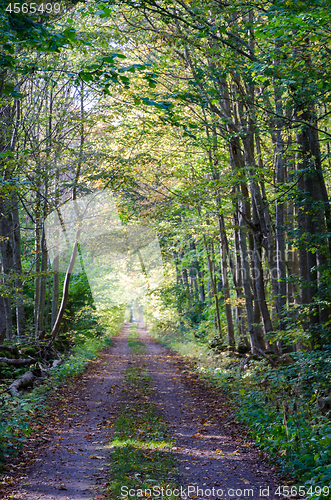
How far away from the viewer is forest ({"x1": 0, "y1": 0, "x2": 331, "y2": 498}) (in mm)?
5543

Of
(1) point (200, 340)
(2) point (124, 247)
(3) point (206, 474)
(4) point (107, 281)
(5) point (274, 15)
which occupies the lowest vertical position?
(1) point (200, 340)

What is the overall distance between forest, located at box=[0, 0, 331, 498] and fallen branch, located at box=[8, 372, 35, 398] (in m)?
0.08

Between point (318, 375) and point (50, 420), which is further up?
point (318, 375)

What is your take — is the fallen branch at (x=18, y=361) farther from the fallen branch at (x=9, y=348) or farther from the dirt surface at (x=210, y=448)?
the dirt surface at (x=210, y=448)

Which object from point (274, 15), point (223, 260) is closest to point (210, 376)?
point (223, 260)

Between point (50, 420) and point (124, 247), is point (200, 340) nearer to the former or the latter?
point (124, 247)

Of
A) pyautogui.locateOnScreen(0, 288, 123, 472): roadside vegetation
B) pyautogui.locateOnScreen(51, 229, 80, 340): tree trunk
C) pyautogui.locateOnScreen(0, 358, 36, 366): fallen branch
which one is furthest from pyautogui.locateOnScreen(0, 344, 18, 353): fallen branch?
pyautogui.locateOnScreen(51, 229, 80, 340): tree trunk

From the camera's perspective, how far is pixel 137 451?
5.60 metres

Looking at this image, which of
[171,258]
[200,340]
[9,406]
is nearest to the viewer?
[9,406]

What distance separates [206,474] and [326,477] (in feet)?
5.40

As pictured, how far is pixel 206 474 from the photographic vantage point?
498cm

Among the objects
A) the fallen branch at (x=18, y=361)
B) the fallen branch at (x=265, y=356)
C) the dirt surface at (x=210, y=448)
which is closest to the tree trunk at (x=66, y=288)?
the fallen branch at (x=18, y=361)

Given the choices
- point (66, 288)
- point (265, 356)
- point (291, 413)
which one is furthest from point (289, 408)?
point (66, 288)

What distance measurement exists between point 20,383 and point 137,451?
13.7 ft
